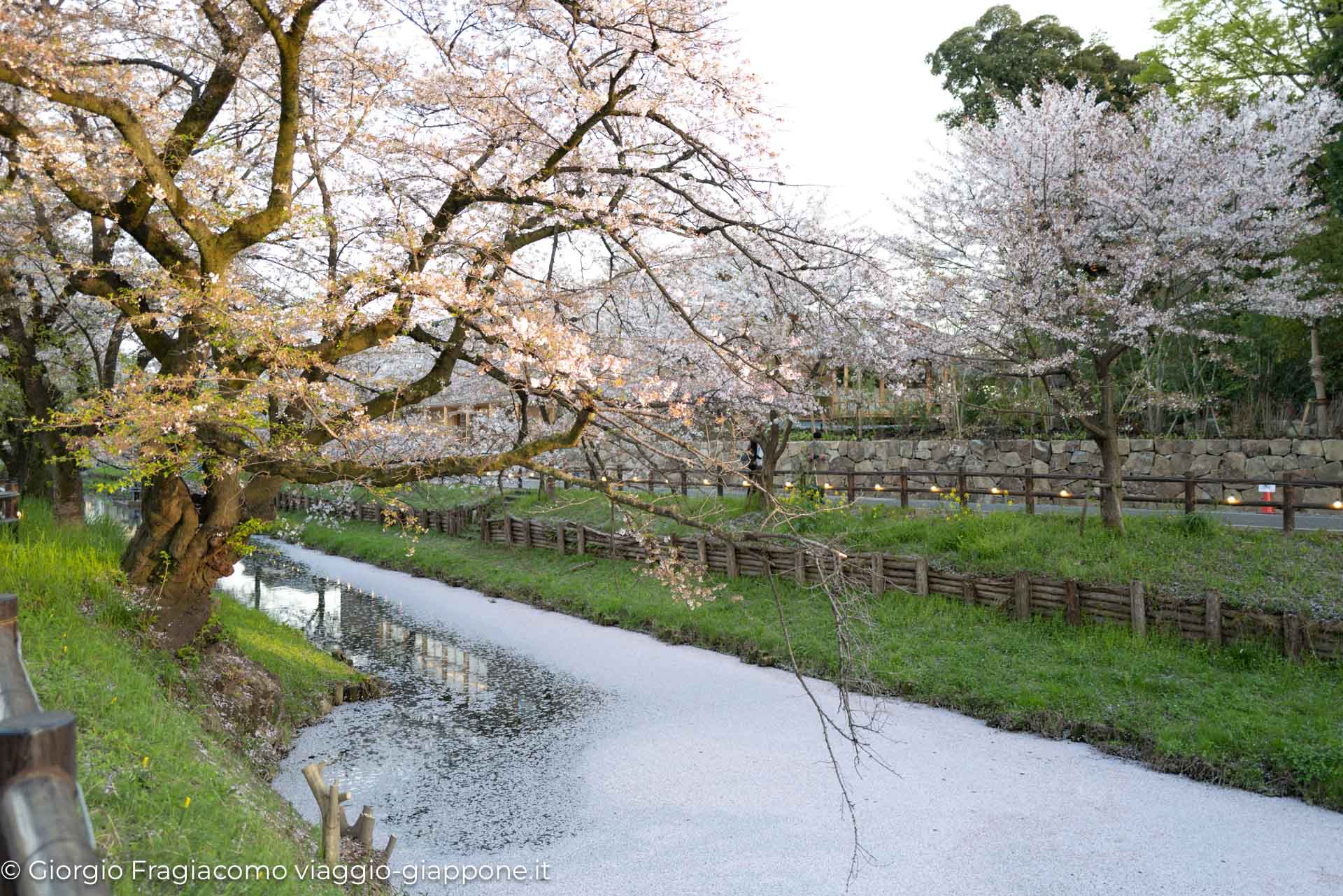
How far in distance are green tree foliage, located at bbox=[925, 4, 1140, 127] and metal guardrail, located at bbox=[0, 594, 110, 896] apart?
2055cm

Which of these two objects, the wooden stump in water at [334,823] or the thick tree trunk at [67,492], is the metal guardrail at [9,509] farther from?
the wooden stump in water at [334,823]

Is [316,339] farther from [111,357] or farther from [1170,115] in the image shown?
[1170,115]

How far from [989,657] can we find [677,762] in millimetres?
3414

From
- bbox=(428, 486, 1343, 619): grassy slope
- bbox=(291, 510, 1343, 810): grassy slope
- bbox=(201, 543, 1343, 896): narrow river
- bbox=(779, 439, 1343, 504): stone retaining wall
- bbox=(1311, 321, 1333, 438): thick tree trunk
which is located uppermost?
bbox=(1311, 321, 1333, 438): thick tree trunk

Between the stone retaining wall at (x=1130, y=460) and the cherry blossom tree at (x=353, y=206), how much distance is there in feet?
23.2

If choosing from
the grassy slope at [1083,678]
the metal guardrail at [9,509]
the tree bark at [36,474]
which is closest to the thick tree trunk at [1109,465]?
the grassy slope at [1083,678]

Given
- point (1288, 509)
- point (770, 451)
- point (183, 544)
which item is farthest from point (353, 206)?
point (1288, 509)

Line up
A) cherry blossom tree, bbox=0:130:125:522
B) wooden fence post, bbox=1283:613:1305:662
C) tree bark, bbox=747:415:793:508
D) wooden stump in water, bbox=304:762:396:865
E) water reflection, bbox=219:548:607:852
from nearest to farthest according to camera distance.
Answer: wooden stump in water, bbox=304:762:396:865 < water reflection, bbox=219:548:607:852 < wooden fence post, bbox=1283:613:1305:662 < cherry blossom tree, bbox=0:130:125:522 < tree bark, bbox=747:415:793:508

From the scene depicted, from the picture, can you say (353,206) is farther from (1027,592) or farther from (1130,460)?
(1130,460)

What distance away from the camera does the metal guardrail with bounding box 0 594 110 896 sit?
109 centimetres

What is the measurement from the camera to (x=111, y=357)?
9141 mm

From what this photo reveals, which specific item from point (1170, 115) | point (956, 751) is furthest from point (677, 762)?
point (1170, 115)
